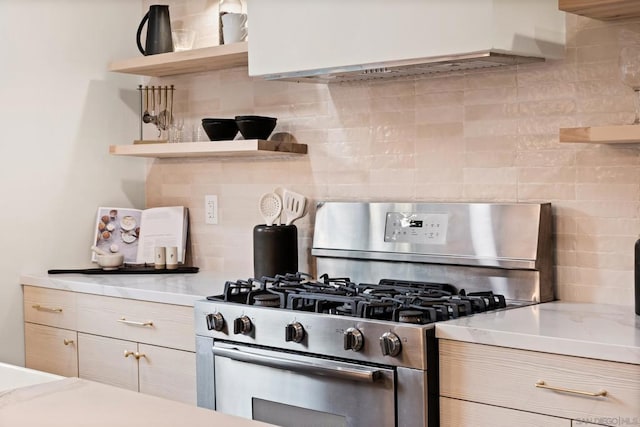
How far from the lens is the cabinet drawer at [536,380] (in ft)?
6.44

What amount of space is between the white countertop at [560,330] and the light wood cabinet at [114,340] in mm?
1090

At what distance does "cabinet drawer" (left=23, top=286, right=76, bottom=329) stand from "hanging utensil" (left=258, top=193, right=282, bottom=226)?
0.84 meters

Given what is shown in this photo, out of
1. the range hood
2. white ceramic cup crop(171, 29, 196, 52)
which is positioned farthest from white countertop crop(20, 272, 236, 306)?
white ceramic cup crop(171, 29, 196, 52)

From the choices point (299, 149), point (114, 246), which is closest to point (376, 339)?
point (299, 149)

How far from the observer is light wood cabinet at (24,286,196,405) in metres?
2.98

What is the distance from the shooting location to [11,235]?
3.53 m

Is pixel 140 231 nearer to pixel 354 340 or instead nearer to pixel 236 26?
pixel 236 26

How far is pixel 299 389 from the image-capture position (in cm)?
251

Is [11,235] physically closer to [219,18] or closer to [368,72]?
[219,18]

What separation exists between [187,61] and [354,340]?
64.2 inches

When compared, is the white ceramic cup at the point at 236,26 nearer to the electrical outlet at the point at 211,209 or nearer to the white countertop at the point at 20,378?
the electrical outlet at the point at 211,209

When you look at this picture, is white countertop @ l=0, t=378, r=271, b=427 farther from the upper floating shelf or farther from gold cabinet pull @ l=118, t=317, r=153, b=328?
the upper floating shelf

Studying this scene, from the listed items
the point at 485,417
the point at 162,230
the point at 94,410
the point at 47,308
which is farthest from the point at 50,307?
the point at 94,410

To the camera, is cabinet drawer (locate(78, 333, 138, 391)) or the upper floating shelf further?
the upper floating shelf
